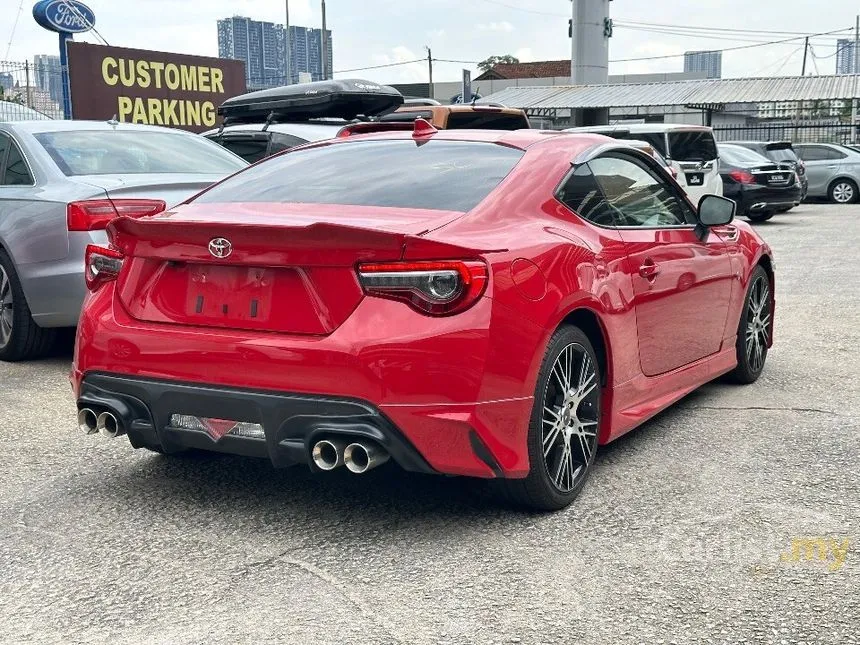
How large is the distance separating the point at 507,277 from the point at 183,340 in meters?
1.13

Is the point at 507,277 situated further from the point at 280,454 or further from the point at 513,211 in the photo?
the point at 280,454

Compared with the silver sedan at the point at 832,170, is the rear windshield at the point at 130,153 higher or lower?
higher

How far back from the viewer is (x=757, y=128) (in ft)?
120

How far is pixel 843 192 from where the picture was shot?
90.1 ft

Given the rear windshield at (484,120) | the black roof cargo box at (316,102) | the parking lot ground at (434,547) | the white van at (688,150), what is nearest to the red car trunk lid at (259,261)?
the parking lot ground at (434,547)

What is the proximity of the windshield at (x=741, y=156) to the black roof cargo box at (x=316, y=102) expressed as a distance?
34.7ft

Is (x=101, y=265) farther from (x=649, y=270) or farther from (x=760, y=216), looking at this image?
(x=760, y=216)

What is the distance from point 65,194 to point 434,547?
4.05 metres

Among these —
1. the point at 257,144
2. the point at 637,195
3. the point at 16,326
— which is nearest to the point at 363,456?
the point at 637,195

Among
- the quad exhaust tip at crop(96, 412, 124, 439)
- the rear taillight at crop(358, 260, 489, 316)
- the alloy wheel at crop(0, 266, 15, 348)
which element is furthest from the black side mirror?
the alloy wheel at crop(0, 266, 15, 348)

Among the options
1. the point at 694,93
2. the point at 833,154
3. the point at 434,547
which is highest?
the point at 694,93

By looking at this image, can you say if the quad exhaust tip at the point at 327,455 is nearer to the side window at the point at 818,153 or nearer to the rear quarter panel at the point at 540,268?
the rear quarter panel at the point at 540,268

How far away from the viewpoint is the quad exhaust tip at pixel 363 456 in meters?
3.66

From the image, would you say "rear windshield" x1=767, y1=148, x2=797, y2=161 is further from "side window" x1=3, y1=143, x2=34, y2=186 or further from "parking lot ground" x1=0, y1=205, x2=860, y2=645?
"parking lot ground" x1=0, y1=205, x2=860, y2=645
